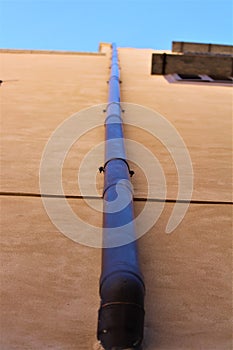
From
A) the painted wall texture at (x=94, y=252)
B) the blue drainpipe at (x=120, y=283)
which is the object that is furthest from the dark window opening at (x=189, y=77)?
the blue drainpipe at (x=120, y=283)

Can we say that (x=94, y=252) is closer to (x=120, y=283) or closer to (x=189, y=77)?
(x=120, y=283)

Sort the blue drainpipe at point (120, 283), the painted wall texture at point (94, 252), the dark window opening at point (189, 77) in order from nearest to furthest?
the blue drainpipe at point (120, 283) < the painted wall texture at point (94, 252) < the dark window opening at point (189, 77)

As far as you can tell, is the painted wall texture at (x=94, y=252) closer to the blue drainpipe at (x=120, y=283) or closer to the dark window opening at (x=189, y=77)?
the blue drainpipe at (x=120, y=283)

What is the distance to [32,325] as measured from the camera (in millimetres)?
2746

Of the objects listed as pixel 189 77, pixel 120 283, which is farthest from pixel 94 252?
pixel 189 77

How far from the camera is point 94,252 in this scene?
3.48 meters

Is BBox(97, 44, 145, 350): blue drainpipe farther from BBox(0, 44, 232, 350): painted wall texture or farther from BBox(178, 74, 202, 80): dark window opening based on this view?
BBox(178, 74, 202, 80): dark window opening

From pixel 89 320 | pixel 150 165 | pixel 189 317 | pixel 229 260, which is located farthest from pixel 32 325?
pixel 150 165

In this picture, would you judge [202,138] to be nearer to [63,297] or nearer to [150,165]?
[150,165]

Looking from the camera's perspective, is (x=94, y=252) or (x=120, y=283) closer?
(x=120, y=283)

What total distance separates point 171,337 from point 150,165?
8.40 ft

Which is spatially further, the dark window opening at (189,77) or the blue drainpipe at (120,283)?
the dark window opening at (189,77)

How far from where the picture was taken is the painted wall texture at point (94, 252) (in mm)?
2752

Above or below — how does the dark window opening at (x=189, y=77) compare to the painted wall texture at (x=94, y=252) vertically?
above
